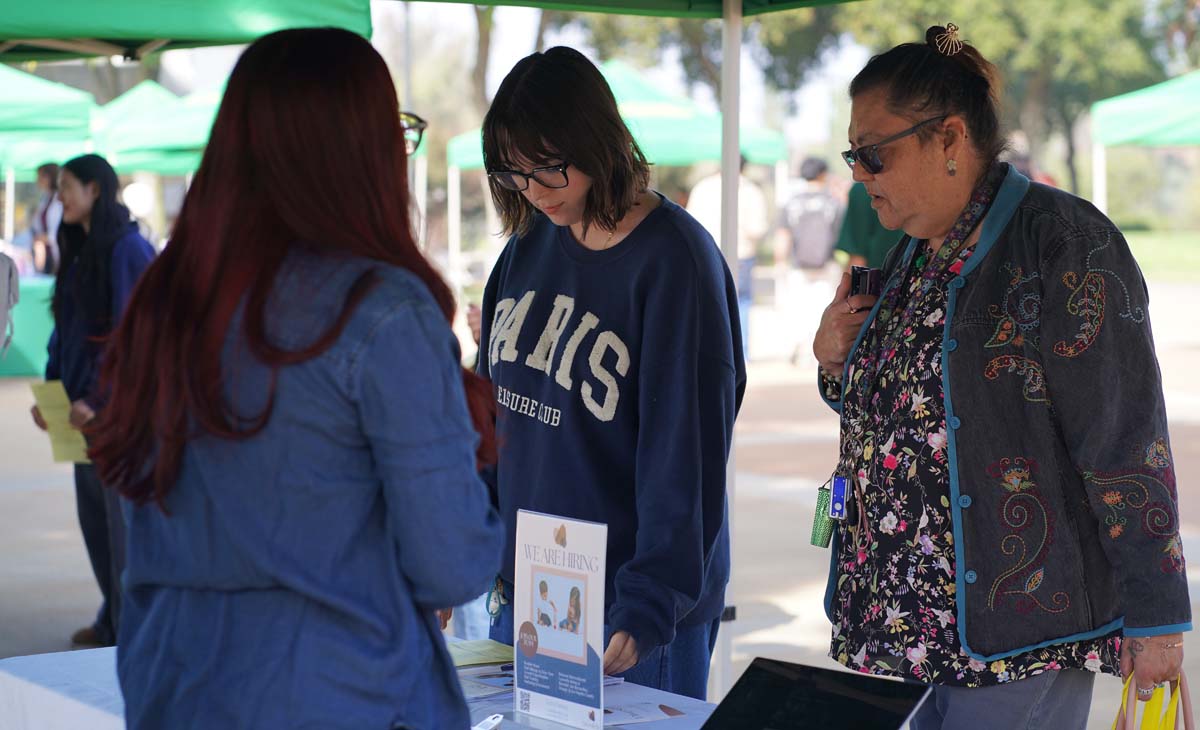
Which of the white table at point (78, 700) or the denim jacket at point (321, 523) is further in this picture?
the white table at point (78, 700)

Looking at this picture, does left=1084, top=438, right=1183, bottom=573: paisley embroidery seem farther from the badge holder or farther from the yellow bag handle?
the badge holder

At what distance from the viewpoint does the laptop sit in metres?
1.66

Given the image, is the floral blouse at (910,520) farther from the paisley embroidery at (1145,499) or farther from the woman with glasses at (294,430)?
the woman with glasses at (294,430)

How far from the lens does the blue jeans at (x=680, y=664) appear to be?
228 cm

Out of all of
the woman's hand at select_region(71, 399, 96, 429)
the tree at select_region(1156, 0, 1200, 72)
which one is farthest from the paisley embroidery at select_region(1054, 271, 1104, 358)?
the tree at select_region(1156, 0, 1200, 72)

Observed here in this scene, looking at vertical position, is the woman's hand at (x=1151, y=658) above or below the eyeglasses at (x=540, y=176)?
below

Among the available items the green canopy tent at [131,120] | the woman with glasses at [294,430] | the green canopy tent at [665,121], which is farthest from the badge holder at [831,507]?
the green canopy tent at [131,120]

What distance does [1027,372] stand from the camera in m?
1.88

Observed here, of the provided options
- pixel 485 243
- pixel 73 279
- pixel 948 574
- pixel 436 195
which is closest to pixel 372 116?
pixel 948 574

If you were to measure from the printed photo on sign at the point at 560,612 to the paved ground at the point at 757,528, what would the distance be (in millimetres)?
2575

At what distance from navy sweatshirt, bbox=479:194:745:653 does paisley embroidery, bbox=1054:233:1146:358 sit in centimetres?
54

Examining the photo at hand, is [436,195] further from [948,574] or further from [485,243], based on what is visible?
[948,574]

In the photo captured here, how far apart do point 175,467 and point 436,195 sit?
99.6ft

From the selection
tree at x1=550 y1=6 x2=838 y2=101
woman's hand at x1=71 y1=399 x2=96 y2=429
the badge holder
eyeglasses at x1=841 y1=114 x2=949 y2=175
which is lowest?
woman's hand at x1=71 y1=399 x2=96 y2=429
